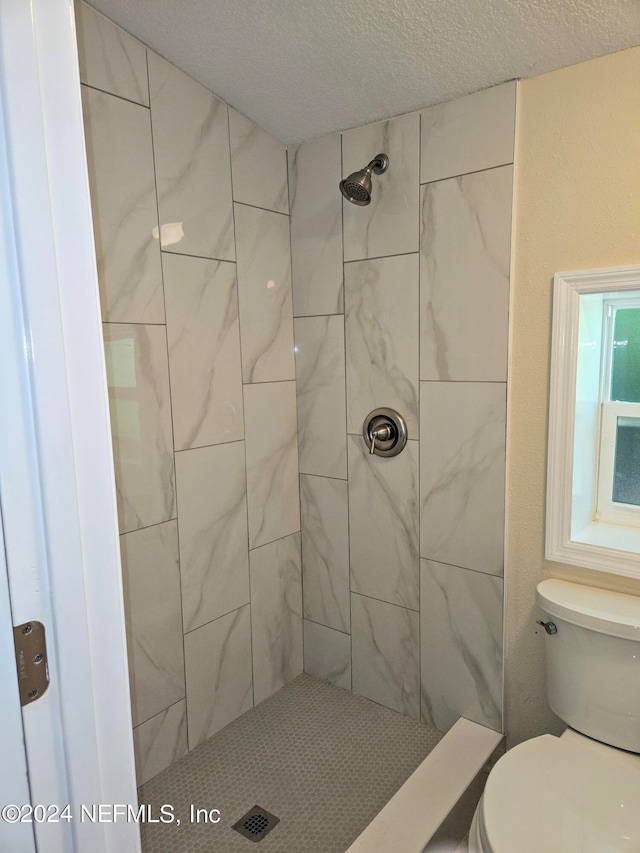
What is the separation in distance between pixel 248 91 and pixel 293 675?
219 centimetres

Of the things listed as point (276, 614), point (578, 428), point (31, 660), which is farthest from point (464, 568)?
point (31, 660)

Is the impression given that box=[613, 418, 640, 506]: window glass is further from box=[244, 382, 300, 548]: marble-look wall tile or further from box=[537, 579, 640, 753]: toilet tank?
box=[244, 382, 300, 548]: marble-look wall tile

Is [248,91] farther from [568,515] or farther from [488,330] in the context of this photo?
[568,515]

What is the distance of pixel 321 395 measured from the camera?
7.23 ft

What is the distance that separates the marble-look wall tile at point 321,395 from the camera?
214cm

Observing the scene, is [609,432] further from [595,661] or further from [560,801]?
[560,801]

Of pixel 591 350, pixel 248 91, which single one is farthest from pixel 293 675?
pixel 248 91

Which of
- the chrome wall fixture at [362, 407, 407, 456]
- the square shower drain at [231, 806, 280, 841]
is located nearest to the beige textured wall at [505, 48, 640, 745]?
the chrome wall fixture at [362, 407, 407, 456]

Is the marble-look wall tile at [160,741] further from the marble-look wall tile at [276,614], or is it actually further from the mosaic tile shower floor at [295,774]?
the marble-look wall tile at [276,614]

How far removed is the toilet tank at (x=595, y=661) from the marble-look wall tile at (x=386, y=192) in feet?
3.98

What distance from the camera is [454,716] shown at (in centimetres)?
200

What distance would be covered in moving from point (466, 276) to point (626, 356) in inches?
21.7

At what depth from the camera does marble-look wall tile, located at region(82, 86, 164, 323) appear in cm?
158

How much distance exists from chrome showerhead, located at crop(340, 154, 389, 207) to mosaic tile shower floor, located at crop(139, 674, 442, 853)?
72.1 inches
